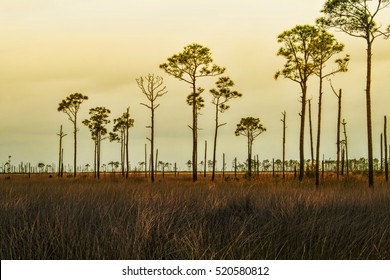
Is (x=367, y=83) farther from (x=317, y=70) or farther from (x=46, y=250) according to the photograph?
(x=46, y=250)

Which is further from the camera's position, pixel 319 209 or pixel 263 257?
pixel 319 209

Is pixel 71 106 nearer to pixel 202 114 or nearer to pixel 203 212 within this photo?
pixel 202 114

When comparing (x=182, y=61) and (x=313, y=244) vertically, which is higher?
(x=182, y=61)

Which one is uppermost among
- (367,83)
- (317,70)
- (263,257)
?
(317,70)

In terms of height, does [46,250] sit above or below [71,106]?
below

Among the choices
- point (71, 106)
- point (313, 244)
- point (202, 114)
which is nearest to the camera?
point (313, 244)

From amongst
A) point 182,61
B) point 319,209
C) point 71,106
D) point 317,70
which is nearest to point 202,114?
point 182,61

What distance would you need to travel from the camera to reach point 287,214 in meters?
7.52

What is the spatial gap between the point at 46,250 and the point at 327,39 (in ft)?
85.6

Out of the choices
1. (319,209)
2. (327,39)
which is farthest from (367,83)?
(319,209)

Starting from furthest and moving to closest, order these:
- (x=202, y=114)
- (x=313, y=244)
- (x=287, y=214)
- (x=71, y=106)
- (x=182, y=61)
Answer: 1. (x=71, y=106)
2. (x=202, y=114)
3. (x=182, y=61)
4. (x=287, y=214)
5. (x=313, y=244)

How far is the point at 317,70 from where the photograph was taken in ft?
92.6

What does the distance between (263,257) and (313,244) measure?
90 cm

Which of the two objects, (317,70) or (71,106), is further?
(71,106)
